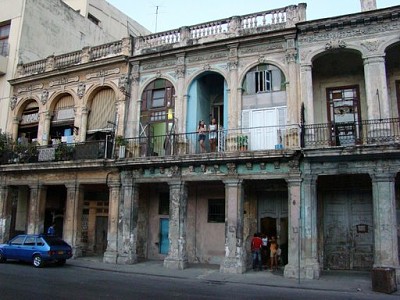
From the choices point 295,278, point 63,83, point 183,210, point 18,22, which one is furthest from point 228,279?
point 18,22

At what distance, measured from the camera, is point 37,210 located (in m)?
20.1

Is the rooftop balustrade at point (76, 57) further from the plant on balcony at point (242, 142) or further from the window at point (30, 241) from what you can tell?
the window at point (30, 241)

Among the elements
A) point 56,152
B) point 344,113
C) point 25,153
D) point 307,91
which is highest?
point 307,91

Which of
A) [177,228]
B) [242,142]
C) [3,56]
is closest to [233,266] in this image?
[177,228]

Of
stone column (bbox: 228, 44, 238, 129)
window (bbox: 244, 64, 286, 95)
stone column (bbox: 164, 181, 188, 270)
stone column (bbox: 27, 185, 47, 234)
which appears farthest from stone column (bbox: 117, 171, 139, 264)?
window (bbox: 244, 64, 286, 95)

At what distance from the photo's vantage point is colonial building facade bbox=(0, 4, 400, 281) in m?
14.5

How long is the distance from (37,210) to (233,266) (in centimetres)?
1096

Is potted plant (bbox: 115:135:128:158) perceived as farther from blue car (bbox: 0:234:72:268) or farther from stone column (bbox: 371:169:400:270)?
stone column (bbox: 371:169:400:270)

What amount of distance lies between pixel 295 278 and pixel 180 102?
29.3ft

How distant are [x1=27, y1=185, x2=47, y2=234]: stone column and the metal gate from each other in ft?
45.8

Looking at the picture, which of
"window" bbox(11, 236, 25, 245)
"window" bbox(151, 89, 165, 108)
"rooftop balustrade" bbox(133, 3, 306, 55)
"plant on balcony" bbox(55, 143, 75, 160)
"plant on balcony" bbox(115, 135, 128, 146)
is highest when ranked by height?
"rooftop balustrade" bbox(133, 3, 306, 55)

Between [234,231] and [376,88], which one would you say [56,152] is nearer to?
[234,231]

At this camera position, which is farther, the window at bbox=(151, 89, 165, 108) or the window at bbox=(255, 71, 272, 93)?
the window at bbox=(151, 89, 165, 108)

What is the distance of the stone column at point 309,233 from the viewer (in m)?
13.9
